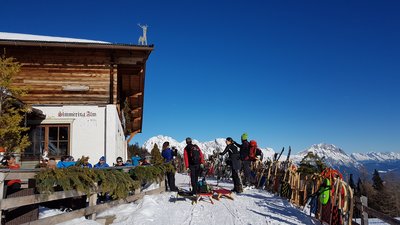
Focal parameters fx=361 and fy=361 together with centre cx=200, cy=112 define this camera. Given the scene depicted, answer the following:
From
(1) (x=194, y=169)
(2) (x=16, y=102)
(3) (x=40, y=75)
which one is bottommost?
(1) (x=194, y=169)

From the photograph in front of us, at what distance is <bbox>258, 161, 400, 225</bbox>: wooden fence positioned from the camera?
7188mm

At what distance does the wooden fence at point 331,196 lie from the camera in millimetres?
7188

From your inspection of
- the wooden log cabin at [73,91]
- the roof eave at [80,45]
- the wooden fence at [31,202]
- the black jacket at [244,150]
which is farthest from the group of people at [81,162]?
the roof eave at [80,45]

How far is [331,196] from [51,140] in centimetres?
1146

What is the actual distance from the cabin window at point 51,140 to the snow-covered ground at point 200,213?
6.15 meters

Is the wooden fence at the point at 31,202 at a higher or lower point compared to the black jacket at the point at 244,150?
lower

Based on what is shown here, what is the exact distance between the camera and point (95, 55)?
15648 millimetres

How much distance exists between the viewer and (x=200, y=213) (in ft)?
29.2

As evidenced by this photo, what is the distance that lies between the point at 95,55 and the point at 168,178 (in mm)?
6537

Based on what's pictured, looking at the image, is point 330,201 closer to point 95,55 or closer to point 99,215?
point 99,215

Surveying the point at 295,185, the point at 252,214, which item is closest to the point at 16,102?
the point at 252,214

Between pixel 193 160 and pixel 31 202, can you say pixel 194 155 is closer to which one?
pixel 193 160

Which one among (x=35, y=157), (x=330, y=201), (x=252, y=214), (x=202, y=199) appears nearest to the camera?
(x=330, y=201)

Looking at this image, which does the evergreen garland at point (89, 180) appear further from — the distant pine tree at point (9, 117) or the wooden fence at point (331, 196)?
the wooden fence at point (331, 196)
